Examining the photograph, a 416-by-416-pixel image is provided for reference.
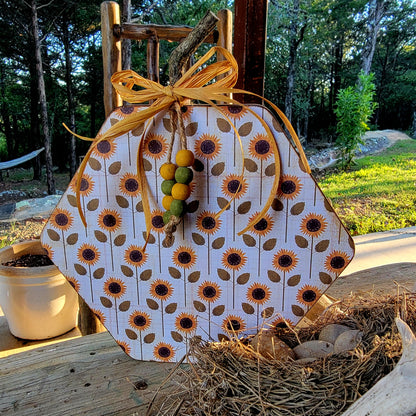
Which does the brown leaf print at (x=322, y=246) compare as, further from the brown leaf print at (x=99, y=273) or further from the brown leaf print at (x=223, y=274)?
the brown leaf print at (x=99, y=273)

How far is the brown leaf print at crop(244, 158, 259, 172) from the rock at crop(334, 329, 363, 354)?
0.99ft

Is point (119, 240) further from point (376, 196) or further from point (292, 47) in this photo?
point (292, 47)

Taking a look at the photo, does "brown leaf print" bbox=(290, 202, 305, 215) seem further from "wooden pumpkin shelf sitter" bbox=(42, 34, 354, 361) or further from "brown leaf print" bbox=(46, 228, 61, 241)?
"brown leaf print" bbox=(46, 228, 61, 241)

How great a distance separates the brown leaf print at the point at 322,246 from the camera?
66 cm

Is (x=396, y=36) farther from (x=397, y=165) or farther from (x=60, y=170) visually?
(x=60, y=170)

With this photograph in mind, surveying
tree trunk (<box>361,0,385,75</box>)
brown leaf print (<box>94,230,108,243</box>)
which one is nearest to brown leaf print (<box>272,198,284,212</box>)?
brown leaf print (<box>94,230,108,243</box>)

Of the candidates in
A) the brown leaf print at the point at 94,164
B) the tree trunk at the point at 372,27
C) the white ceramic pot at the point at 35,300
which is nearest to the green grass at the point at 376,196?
the white ceramic pot at the point at 35,300

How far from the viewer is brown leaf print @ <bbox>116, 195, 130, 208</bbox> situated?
0.68 meters

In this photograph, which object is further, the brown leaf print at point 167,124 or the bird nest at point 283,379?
the brown leaf print at point 167,124

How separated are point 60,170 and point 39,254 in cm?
1053

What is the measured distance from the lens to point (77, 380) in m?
0.74

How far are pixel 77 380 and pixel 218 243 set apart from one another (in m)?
0.40

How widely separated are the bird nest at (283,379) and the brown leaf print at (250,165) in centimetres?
29

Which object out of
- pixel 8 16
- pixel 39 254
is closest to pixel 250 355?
pixel 39 254
